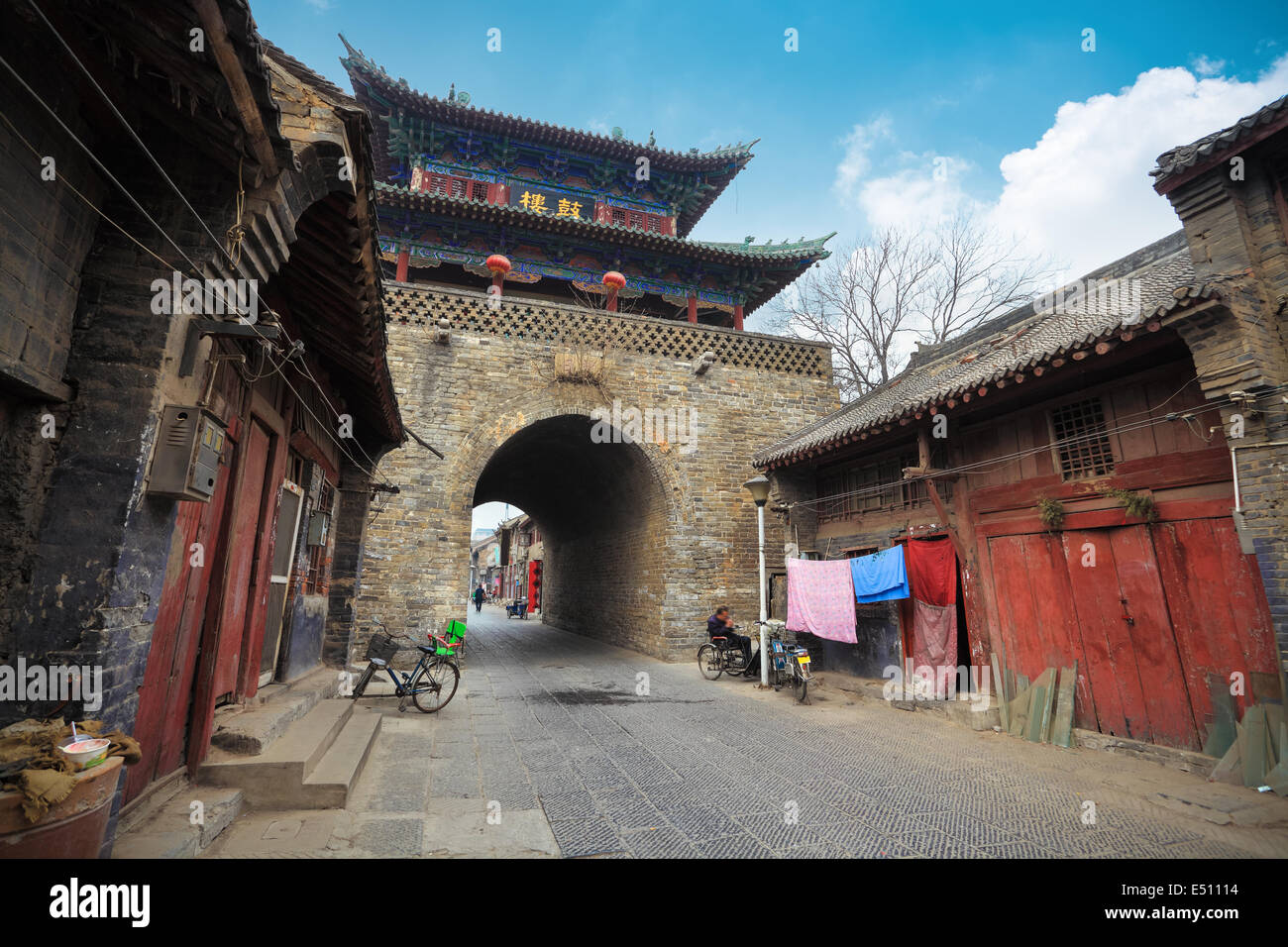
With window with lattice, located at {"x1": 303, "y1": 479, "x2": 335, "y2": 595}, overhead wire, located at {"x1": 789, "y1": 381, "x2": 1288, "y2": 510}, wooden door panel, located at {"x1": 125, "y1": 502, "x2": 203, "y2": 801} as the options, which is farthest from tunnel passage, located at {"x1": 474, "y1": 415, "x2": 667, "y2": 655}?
wooden door panel, located at {"x1": 125, "y1": 502, "x2": 203, "y2": 801}

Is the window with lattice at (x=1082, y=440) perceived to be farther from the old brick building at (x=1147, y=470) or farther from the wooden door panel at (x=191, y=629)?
the wooden door panel at (x=191, y=629)

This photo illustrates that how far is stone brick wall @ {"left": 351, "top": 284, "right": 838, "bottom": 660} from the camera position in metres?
10.5

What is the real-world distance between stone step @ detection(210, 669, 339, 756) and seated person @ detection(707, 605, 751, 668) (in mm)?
5836

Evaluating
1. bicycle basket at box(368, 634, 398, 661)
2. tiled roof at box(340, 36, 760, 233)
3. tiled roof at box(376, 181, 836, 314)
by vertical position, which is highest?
tiled roof at box(340, 36, 760, 233)

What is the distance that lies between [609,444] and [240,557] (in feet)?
27.5

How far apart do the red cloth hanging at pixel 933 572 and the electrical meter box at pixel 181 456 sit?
24.7 ft

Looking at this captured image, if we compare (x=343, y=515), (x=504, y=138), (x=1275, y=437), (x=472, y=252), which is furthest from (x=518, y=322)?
(x=1275, y=437)

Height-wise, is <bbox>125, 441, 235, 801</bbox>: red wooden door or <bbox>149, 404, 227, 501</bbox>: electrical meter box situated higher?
<bbox>149, 404, 227, 501</bbox>: electrical meter box

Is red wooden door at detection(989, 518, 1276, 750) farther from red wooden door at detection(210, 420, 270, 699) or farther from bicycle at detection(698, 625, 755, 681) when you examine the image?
red wooden door at detection(210, 420, 270, 699)

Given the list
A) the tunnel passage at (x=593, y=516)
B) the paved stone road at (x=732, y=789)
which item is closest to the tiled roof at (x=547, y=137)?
the tunnel passage at (x=593, y=516)

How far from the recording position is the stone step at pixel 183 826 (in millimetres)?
2781

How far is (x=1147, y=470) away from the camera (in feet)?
18.2

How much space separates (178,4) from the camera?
207cm

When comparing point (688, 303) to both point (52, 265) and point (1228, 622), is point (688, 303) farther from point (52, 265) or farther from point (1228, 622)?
point (52, 265)
